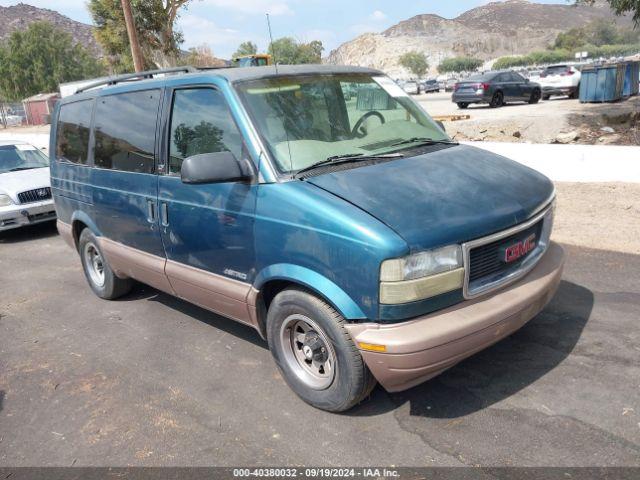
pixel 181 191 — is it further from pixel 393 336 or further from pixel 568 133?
pixel 568 133

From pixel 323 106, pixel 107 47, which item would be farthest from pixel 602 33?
pixel 323 106

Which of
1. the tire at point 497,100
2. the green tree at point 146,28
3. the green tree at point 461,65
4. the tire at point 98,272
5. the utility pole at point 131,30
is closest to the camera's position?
the tire at point 98,272

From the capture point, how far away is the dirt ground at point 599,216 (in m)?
6.14

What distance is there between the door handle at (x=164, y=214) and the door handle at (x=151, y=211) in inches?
4.3

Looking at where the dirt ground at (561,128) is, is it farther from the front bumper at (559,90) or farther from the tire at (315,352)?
the tire at (315,352)

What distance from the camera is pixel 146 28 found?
29.7 metres

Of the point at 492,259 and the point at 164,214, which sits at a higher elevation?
the point at 164,214

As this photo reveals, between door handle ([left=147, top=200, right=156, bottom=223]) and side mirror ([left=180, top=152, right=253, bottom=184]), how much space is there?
3.03 ft

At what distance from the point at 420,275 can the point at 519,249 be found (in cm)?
85

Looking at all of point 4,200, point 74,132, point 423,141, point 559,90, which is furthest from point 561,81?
point 74,132

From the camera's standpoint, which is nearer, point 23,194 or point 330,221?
point 330,221

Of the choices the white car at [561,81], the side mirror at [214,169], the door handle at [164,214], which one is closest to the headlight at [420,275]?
the side mirror at [214,169]

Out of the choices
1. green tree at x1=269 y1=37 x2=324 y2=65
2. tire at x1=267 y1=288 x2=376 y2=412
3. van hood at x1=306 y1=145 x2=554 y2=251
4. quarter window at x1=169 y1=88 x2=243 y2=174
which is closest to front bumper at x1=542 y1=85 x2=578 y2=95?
green tree at x1=269 y1=37 x2=324 y2=65

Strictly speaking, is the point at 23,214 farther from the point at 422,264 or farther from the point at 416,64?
the point at 416,64
